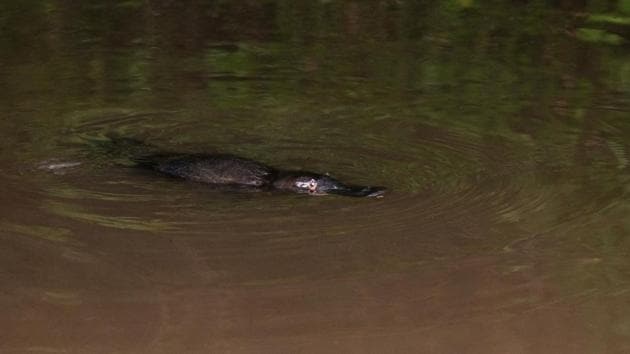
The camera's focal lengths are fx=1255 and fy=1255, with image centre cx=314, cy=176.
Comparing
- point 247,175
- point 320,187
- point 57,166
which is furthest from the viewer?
point 57,166

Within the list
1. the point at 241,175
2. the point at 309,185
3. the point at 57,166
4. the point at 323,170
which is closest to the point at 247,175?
the point at 241,175

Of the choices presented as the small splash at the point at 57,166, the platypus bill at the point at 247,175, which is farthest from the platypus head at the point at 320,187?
the small splash at the point at 57,166

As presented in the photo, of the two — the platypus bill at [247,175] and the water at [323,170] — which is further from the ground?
the platypus bill at [247,175]

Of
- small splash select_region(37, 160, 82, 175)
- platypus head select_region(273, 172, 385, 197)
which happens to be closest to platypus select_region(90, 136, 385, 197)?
platypus head select_region(273, 172, 385, 197)

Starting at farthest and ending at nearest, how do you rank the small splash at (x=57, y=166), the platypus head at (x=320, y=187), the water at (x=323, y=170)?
the small splash at (x=57, y=166) < the platypus head at (x=320, y=187) < the water at (x=323, y=170)

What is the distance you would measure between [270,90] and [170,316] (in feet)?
8.53

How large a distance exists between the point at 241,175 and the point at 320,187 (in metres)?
0.35

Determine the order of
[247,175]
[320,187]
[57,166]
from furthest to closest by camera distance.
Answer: [57,166], [247,175], [320,187]

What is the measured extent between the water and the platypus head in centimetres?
6

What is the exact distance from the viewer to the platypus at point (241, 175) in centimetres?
501

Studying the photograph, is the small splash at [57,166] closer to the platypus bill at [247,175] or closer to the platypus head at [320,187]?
the platypus bill at [247,175]

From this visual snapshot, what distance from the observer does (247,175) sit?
513 centimetres

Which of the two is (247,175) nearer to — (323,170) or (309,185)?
(309,185)

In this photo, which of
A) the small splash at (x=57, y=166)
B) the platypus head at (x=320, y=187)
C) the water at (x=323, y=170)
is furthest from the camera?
the small splash at (x=57, y=166)
